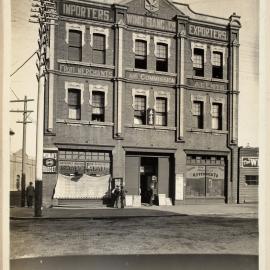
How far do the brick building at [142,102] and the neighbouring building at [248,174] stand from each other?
0.12 meters

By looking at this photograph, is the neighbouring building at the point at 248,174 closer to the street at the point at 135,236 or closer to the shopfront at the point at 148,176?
the street at the point at 135,236

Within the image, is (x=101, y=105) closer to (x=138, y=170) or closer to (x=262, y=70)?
(x=138, y=170)

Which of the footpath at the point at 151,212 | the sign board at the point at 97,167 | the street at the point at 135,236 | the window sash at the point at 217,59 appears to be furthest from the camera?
the window sash at the point at 217,59

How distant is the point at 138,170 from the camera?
173 inches

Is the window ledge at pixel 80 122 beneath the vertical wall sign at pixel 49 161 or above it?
above

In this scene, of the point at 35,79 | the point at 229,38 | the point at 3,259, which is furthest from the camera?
the point at 229,38

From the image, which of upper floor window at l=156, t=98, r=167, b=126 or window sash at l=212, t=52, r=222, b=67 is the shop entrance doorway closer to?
upper floor window at l=156, t=98, r=167, b=126

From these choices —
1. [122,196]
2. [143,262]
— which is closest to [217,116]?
[122,196]

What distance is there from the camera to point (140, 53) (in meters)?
4.33

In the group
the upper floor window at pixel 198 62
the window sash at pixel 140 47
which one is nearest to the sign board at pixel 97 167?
the window sash at pixel 140 47

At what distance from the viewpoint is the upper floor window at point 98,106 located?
423cm

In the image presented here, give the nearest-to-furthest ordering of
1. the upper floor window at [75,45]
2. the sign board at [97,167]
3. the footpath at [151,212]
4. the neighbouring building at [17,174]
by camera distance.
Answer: the neighbouring building at [17,174]
the footpath at [151,212]
the upper floor window at [75,45]
the sign board at [97,167]

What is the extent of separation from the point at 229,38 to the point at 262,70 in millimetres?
570

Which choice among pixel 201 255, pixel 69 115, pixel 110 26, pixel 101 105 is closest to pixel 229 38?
pixel 110 26
